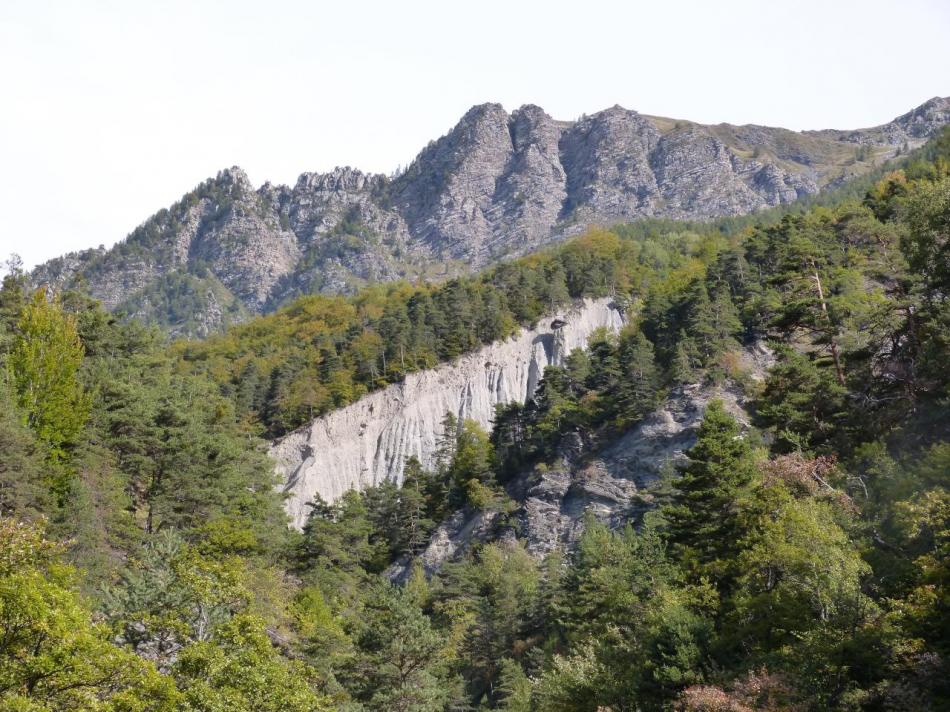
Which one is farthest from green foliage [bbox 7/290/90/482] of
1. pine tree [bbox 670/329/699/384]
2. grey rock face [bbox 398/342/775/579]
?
pine tree [bbox 670/329/699/384]

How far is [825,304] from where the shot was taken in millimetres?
37781

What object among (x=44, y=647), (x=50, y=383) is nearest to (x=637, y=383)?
(x=50, y=383)

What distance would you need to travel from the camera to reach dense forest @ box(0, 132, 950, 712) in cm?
1809

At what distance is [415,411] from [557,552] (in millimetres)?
33201

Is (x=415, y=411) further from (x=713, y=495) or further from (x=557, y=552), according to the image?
(x=713, y=495)

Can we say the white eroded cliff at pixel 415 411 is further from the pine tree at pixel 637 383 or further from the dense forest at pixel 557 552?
the pine tree at pixel 637 383

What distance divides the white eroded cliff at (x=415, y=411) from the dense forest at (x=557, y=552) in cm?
946

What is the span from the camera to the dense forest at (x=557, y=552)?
18094mm

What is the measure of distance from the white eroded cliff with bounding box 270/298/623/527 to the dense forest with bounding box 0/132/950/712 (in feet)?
31.0

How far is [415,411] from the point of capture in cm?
9150

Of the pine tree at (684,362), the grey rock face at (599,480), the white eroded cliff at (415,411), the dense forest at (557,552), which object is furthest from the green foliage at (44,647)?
the white eroded cliff at (415,411)

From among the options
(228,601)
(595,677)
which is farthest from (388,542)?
(228,601)

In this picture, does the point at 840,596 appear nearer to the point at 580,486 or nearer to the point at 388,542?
the point at 580,486

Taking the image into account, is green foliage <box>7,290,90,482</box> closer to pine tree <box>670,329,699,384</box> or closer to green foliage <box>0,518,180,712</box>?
green foliage <box>0,518,180,712</box>
